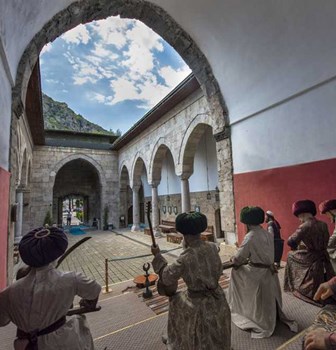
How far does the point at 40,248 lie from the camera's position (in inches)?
A: 52.9

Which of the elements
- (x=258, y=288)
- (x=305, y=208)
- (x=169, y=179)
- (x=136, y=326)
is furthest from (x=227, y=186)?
(x=169, y=179)

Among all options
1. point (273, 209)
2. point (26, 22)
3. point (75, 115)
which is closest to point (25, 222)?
point (26, 22)

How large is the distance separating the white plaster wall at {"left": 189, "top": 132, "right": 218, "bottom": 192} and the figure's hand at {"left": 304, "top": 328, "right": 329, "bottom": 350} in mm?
9239

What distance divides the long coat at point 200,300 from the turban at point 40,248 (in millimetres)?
889

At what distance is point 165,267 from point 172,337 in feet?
2.30

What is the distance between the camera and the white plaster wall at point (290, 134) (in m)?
3.85

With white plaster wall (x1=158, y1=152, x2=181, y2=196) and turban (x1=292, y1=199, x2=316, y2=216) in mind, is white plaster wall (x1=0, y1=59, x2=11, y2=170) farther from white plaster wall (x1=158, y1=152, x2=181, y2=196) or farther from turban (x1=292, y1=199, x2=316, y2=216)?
white plaster wall (x1=158, y1=152, x2=181, y2=196)

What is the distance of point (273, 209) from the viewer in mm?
4867

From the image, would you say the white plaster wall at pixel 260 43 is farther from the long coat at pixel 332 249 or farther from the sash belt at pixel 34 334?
the sash belt at pixel 34 334

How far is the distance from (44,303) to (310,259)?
10.6ft

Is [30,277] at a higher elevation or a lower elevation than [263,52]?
lower

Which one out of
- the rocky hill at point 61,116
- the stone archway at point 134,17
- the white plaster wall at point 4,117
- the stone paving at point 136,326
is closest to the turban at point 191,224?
the stone paving at point 136,326

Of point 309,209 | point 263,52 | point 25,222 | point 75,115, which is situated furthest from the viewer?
point 75,115

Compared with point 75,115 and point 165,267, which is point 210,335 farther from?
point 75,115
